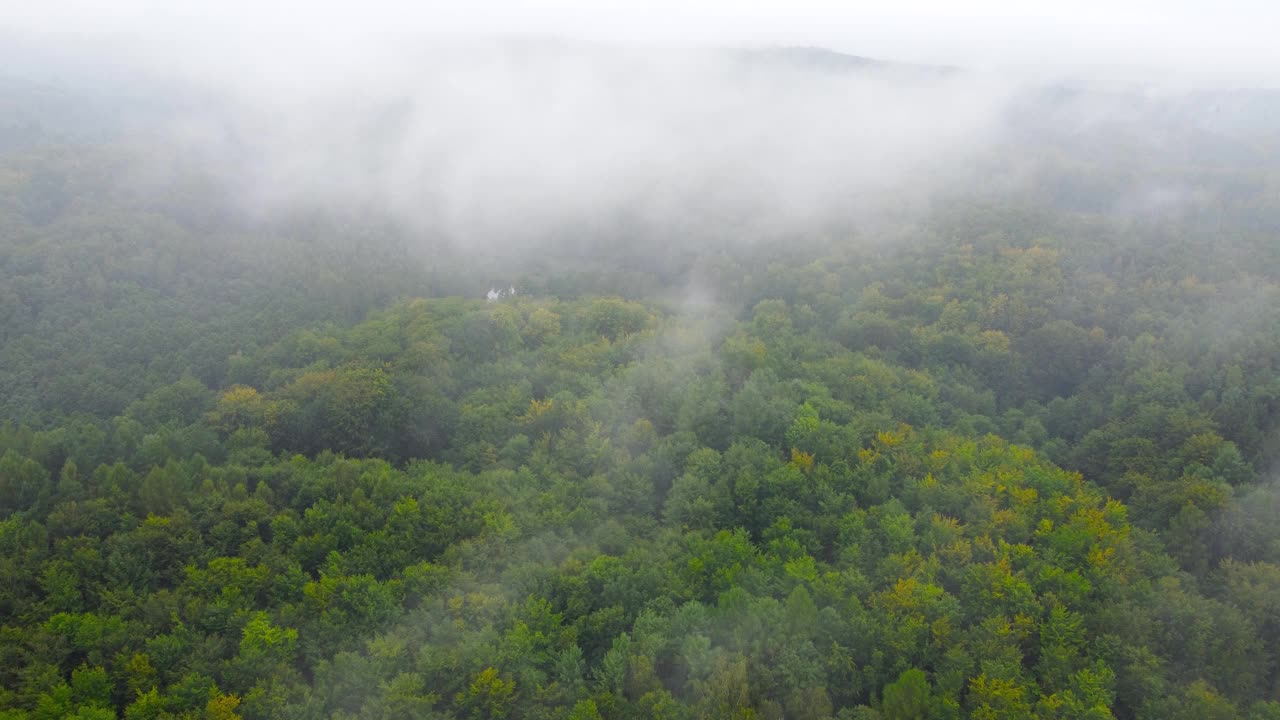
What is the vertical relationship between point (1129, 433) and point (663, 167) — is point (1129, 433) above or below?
below

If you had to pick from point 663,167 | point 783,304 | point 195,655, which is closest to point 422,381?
point 195,655

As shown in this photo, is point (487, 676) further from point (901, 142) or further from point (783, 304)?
point (901, 142)

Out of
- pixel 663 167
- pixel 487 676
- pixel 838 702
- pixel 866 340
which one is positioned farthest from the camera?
pixel 663 167

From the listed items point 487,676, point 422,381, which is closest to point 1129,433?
point 487,676

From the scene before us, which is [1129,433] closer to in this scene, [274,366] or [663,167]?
[274,366]

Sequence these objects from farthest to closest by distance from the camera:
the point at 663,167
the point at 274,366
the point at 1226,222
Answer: the point at 663,167 → the point at 1226,222 → the point at 274,366

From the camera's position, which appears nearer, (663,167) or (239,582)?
(239,582)

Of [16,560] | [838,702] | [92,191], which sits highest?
[92,191]
